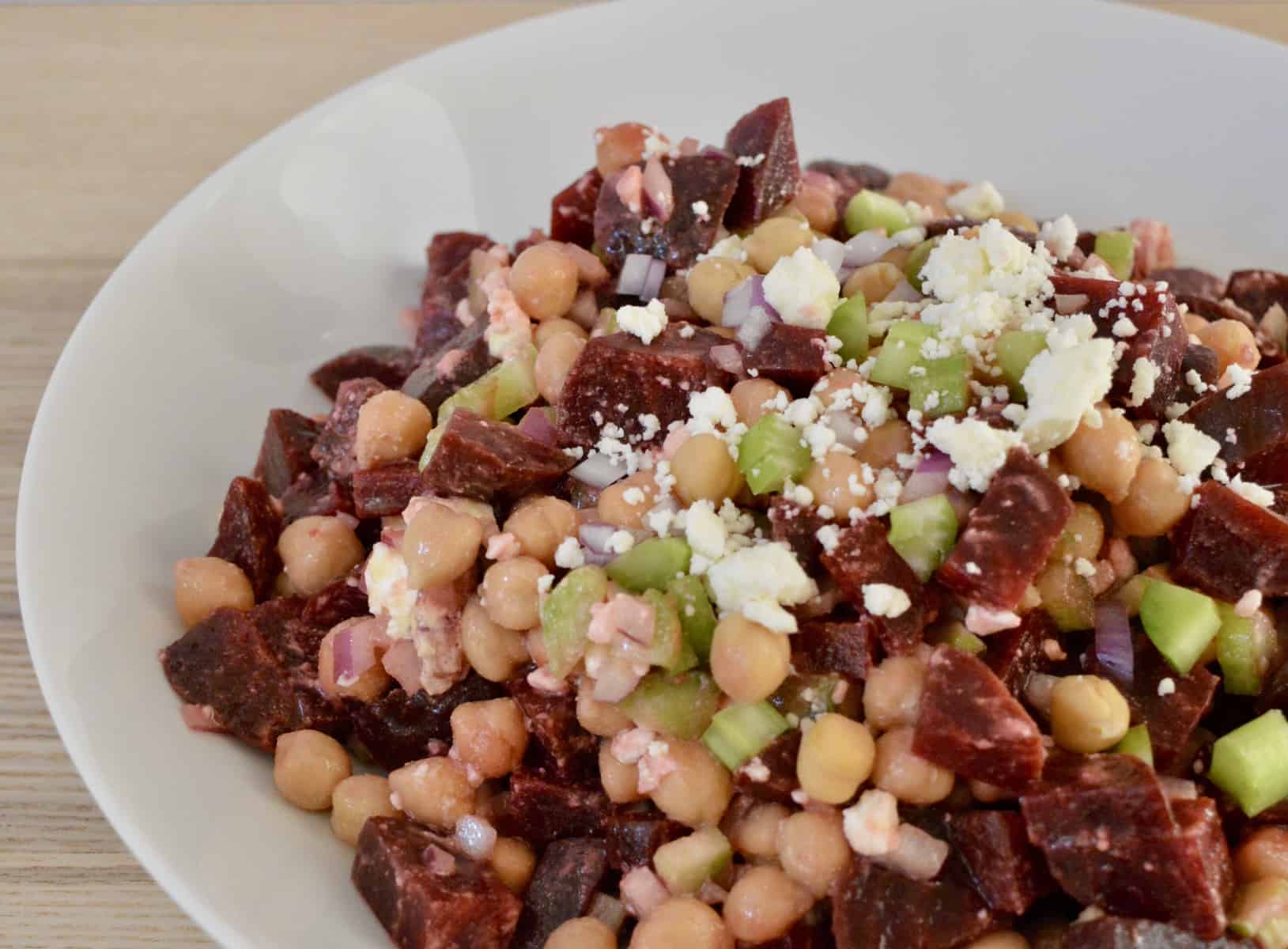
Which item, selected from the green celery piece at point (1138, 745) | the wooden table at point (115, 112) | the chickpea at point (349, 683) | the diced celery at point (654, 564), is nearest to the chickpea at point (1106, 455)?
the green celery piece at point (1138, 745)

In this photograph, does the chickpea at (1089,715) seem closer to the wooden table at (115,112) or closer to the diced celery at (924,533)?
the diced celery at (924,533)

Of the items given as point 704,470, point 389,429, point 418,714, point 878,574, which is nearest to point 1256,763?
point 878,574

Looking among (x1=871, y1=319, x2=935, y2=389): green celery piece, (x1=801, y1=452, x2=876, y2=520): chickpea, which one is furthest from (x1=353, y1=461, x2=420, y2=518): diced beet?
(x1=871, y1=319, x2=935, y2=389): green celery piece

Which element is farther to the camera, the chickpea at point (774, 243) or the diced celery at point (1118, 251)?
the diced celery at point (1118, 251)

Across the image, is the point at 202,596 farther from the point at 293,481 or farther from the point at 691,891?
the point at 691,891

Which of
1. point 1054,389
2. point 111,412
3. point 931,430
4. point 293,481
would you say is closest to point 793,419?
point 931,430

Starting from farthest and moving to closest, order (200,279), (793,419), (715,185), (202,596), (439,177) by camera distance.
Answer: (439,177) → (200,279) → (715,185) → (202,596) → (793,419)

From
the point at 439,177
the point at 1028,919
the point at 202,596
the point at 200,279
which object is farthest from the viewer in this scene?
the point at 439,177

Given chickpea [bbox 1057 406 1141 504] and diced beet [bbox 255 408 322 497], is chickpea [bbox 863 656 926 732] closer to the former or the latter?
chickpea [bbox 1057 406 1141 504]
